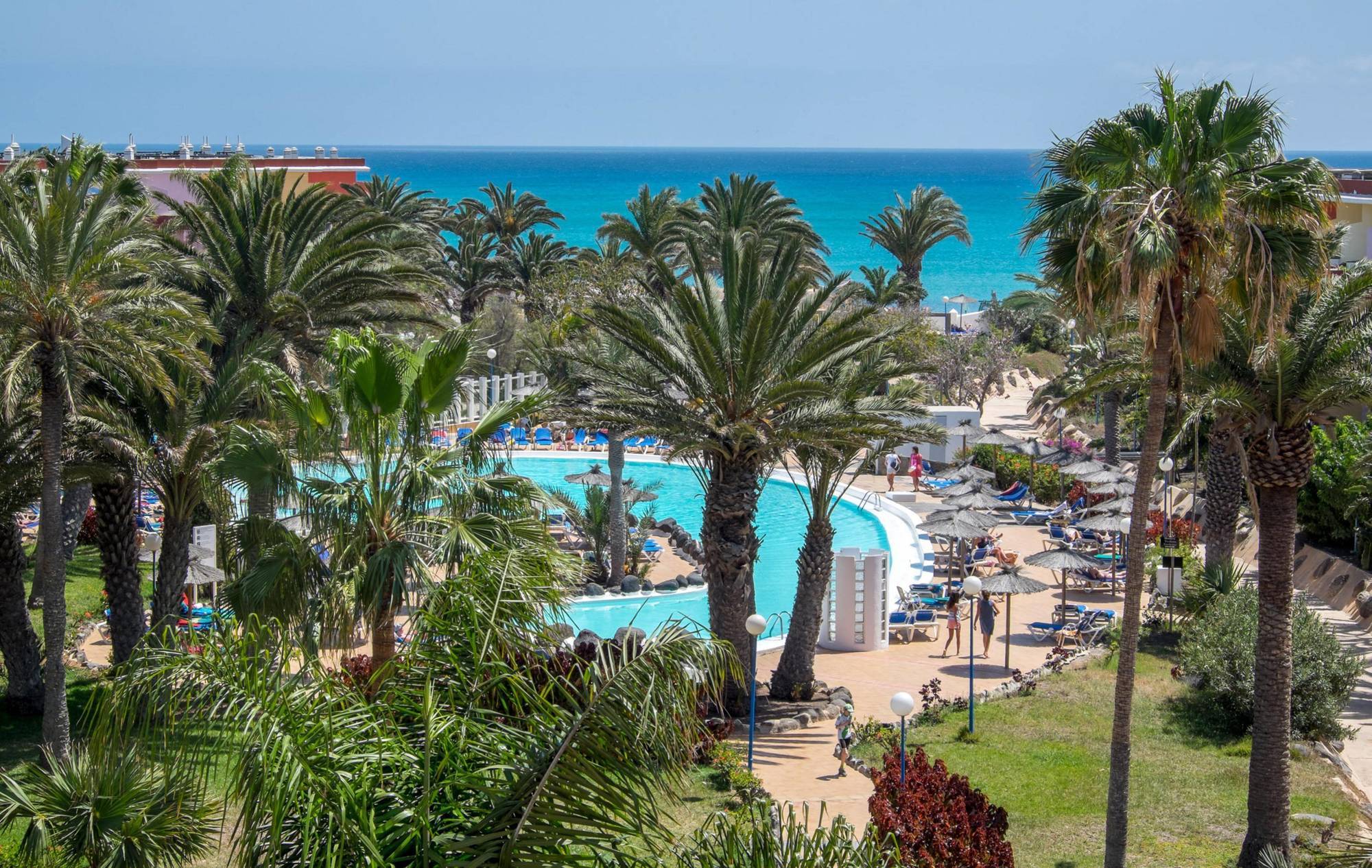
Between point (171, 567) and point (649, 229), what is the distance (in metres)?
26.0

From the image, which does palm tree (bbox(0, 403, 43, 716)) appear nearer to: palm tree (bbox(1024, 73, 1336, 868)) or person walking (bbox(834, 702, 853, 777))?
person walking (bbox(834, 702, 853, 777))

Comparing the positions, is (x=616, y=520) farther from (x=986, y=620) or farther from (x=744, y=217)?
(x=744, y=217)

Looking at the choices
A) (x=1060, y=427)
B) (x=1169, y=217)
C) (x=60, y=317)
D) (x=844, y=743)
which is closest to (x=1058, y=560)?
(x=844, y=743)

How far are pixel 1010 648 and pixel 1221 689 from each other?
4.81 m

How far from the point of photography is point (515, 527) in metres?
10.5

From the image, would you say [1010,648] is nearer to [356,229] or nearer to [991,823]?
[991,823]

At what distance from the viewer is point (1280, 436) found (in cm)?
1274

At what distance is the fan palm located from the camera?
12.0 meters

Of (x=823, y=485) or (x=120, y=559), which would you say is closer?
(x=120, y=559)

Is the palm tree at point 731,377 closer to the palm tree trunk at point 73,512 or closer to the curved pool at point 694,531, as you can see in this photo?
the curved pool at point 694,531

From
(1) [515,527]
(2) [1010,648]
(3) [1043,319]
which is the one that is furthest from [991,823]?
(3) [1043,319]

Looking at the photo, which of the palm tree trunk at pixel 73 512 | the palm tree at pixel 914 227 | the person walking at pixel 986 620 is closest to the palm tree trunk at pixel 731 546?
the person walking at pixel 986 620

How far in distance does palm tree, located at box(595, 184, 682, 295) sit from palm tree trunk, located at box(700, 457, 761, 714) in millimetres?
21175

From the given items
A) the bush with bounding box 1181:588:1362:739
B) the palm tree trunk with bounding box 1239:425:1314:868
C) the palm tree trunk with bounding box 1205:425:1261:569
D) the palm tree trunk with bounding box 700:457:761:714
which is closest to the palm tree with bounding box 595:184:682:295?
the palm tree trunk with bounding box 1205:425:1261:569
